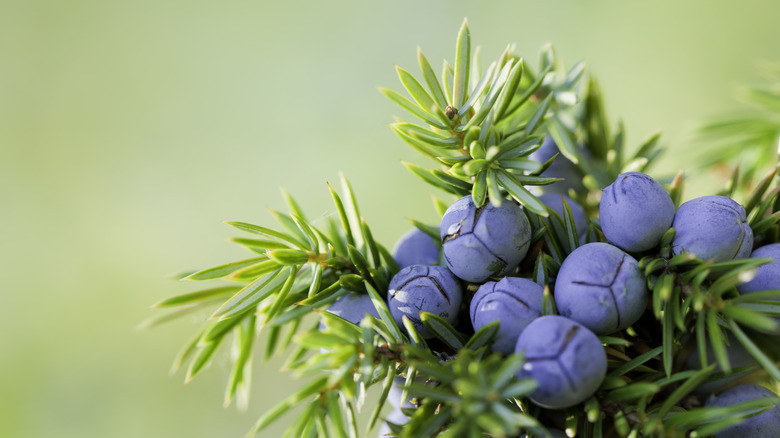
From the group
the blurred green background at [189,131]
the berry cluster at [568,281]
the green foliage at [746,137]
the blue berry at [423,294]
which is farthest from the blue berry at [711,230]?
the blurred green background at [189,131]

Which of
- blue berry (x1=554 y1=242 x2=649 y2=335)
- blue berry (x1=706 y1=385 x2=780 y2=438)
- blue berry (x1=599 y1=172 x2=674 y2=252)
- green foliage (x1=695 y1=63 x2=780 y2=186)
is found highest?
blue berry (x1=599 y1=172 x2=674 y2=252)

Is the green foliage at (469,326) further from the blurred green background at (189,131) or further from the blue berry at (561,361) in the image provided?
the blurred green background at (189,131)

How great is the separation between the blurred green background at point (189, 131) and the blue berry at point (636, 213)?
117 centimetres

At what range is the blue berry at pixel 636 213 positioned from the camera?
377 millimetres

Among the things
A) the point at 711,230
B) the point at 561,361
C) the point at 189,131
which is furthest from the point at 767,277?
the point at 189,131

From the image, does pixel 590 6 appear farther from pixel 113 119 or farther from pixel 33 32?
pixel 33 32

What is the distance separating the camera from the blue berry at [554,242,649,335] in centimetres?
35

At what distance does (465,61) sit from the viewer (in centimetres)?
41

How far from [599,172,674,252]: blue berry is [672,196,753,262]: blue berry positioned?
0.01 metres

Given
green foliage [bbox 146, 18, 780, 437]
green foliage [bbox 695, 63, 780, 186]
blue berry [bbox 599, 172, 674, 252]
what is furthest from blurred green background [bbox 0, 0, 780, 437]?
blue berry [bbox 599, 172, 674, 252]

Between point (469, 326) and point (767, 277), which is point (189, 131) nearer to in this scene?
point (469, 326)

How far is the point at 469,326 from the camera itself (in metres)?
0.43

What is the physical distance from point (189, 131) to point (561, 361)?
71.6 inches

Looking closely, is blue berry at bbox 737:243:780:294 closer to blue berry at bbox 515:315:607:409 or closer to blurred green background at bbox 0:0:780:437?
blue berry at bbox 515:315:607:409
